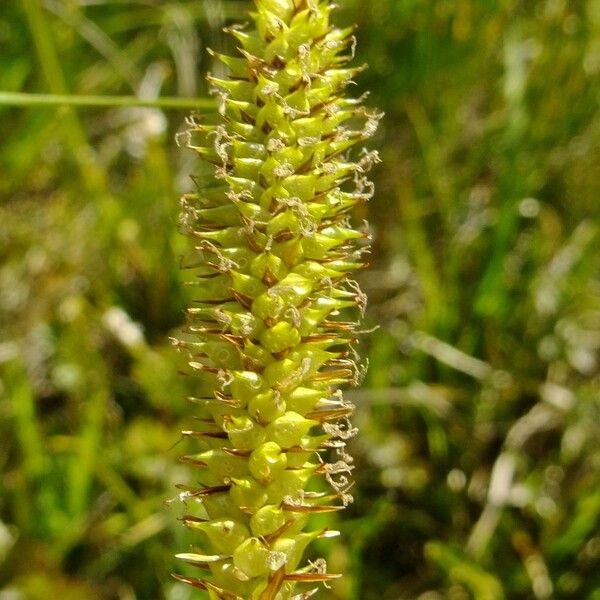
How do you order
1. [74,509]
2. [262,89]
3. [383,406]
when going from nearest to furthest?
1. [262,89]
2. [74,509]
3. [383,406]

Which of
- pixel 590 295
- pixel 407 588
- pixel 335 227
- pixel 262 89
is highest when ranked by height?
pixel 262 89

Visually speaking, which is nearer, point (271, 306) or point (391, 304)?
point (271, 306)

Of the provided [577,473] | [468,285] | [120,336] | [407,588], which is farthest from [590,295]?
[120,336]

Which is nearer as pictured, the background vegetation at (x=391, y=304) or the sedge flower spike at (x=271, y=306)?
the sedge flower spike at (x=271, y=306)

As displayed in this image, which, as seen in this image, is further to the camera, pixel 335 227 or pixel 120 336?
pixel 120 336

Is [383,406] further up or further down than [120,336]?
further down

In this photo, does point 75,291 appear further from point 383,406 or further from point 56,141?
point 383,406
